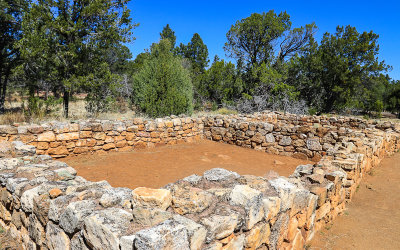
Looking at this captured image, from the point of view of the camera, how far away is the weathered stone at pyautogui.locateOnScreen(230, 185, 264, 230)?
2.25m

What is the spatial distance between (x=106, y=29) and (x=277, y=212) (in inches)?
441

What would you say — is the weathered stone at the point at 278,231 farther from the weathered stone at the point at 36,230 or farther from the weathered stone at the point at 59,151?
the weathered stone at the point at 59,151

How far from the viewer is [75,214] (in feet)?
7.08

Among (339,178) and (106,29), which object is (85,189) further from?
(106,29)

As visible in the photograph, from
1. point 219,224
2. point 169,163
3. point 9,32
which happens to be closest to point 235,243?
point 219,224

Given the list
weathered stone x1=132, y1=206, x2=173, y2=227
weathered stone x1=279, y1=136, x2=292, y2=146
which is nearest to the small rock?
weathered stone x1=132, y1=206, x2=173, y2=227

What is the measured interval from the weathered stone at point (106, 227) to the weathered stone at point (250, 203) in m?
1.00

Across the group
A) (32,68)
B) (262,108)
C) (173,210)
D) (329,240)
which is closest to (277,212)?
(173,210)

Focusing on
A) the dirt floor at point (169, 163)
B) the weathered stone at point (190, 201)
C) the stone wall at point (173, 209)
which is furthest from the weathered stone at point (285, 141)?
the weathered stone at point (190, 201)

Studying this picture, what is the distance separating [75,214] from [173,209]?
2.82 ft

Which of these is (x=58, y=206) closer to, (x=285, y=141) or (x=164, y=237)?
(x=164, y=237)

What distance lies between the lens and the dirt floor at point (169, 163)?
18.3 ft

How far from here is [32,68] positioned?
37.7 ft

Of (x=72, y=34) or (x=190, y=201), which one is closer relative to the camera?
(x=190, y=201)
